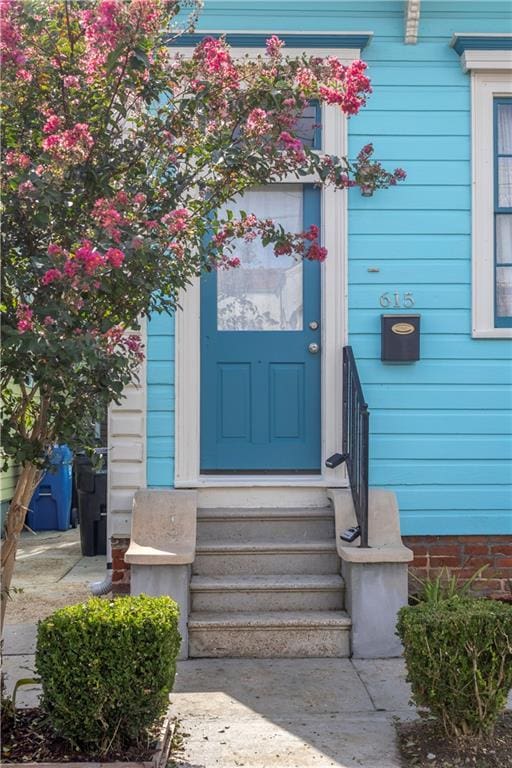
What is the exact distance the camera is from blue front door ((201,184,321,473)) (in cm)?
570

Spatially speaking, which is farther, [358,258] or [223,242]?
→ [358,258]

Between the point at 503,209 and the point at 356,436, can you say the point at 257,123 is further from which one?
the point at 503,209

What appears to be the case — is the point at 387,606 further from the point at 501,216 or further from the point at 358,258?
the point at 501,216

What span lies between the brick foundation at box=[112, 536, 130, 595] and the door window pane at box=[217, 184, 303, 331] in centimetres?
152

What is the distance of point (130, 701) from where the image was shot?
3.21 m

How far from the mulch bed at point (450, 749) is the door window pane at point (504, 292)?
2.90 m

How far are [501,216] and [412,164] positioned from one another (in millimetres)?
690

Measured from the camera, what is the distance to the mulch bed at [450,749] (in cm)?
333

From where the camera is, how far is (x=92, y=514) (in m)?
8.27

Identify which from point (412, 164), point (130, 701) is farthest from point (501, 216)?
point (130, 701)

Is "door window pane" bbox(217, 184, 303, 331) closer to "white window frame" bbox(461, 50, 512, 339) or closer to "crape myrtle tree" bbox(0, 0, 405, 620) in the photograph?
"white window frame" bbox(461, 50, 512, 339)

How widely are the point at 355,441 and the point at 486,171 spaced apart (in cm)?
202

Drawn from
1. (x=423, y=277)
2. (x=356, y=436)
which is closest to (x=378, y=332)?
(x=423, y=277)

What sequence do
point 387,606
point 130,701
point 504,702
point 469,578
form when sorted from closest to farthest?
point 130,701
point 504,702
point 387,606
point 469,578
